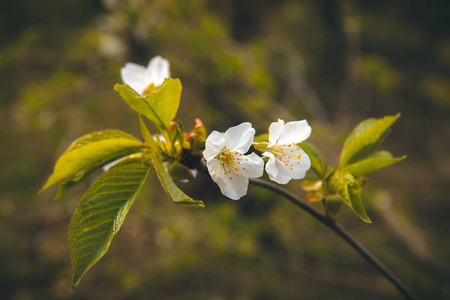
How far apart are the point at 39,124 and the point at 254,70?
1124mm

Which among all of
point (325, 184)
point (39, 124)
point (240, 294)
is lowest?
point (240, 294)

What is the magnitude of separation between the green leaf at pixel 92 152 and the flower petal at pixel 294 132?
0.23 m

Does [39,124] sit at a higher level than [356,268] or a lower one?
higher

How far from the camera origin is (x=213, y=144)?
0.42 meters

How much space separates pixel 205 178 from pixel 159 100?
51.4 inches

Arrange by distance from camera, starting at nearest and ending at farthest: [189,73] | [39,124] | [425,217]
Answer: [39,124], [189,73], [425,217]

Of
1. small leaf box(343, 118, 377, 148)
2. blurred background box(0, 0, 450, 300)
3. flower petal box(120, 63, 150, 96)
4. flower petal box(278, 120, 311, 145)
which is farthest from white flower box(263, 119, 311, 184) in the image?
blurred background box(0, 0, 450, 300)

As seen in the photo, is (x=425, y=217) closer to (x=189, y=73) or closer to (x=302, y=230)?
(x=302, y=230)

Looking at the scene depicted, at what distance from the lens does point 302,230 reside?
6.12 ft

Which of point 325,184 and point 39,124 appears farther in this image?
point 39,124

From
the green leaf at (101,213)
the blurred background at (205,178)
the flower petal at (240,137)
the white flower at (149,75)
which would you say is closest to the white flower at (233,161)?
the flower petal at (240,137)

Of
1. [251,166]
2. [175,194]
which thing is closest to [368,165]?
[251,166]

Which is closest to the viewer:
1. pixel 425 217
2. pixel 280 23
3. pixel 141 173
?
pixel 141 173

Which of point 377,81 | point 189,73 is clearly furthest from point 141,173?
point 377,81
